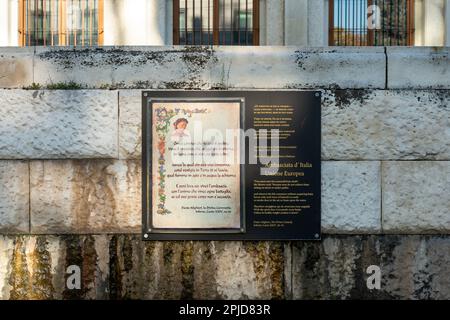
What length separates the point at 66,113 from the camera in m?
3.82

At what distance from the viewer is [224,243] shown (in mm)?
3814

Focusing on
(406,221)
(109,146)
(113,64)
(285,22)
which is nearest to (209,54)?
(113,64)

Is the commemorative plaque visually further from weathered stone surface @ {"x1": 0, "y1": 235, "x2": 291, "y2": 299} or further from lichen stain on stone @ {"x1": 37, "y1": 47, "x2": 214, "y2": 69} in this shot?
lichen stain on stone @ {"x1": 37, "y1": 47, "x2": 214, "y2": 69}

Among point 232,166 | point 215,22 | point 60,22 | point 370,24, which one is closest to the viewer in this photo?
point 232,166

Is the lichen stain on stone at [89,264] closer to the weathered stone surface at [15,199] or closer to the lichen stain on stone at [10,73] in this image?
the weathered stone surface at [15,199]

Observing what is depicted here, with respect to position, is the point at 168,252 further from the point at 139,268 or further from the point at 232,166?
the point at 232,166

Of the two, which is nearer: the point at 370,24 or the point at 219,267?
the point at 219,267

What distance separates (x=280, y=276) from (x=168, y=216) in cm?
109

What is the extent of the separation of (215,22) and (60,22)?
3.21 meters

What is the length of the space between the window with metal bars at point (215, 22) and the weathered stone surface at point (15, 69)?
199 inches

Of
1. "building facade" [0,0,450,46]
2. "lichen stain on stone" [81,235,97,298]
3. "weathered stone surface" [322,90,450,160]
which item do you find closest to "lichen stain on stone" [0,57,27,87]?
"lichen stain on stone" [81,235,97,298]

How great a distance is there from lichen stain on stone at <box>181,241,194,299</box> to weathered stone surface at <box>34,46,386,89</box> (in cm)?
142

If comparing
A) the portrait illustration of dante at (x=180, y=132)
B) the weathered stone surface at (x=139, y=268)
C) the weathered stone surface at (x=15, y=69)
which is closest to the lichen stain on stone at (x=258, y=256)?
the weathered stone surface at (x=139, y=268)

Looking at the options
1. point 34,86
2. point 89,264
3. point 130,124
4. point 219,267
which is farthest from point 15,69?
point 219,267
